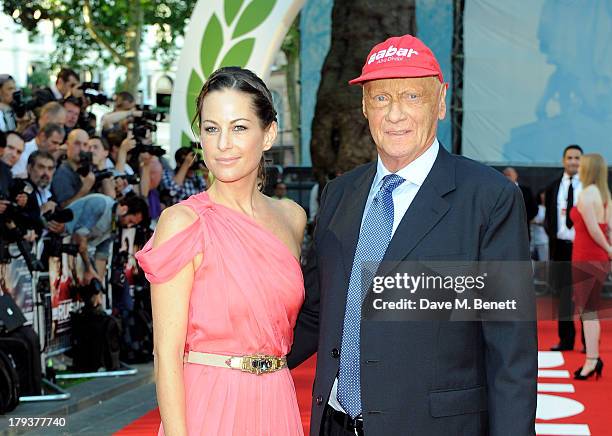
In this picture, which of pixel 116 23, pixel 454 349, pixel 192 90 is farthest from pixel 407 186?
pixel 116 23

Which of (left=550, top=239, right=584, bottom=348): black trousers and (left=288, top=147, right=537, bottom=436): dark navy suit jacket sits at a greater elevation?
(left=288, top=147, right=537, bottom=436): dark navy suit jacket

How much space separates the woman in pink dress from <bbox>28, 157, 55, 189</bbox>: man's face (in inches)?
197

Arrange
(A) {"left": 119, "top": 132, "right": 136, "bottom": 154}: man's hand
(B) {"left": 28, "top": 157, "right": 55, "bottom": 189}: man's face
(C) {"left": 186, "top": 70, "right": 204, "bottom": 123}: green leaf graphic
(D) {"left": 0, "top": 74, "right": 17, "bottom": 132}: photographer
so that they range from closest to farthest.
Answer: (B) {"left": 28, "top": 157, "right": 55, "bottom": 189}: man's face → (D) {"left": 0, "top": 74, "right": 17, "bottom": 132}: photographer → (A) {"left": 119, "top": 132, "right": 136, "bottom": 154}: man's hand → (C) {"left": 186, "top": 70, "right": 204, "bottom": 123}: green leaf graphic

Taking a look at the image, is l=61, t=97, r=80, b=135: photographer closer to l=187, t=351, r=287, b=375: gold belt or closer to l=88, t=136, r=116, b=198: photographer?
l=88, t=136, r=116, b=198: photographer

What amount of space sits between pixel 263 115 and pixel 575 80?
607 inches

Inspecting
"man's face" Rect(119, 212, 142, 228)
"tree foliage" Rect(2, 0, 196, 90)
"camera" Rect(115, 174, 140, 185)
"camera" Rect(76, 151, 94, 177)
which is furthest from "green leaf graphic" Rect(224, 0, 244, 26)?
"tree foliage" Rect(2, 0, 196, 90)

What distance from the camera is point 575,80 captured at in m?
17.8

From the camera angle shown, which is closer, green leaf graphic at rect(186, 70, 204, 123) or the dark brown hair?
the dark brown hair

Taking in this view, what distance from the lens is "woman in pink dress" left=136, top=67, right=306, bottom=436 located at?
3133 mm

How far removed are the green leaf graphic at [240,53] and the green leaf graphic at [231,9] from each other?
0.32 meters

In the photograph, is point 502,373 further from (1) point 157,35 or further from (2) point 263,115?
(1) point 157,35

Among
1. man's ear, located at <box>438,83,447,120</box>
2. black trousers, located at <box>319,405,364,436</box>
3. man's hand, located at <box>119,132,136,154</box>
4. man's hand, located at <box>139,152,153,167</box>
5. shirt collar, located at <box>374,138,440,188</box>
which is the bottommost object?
black trousers, located at <box>319,405,364,436</box>

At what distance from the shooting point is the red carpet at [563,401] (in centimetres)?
710

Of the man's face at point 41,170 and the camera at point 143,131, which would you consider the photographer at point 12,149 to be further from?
the camera at point 143,131
